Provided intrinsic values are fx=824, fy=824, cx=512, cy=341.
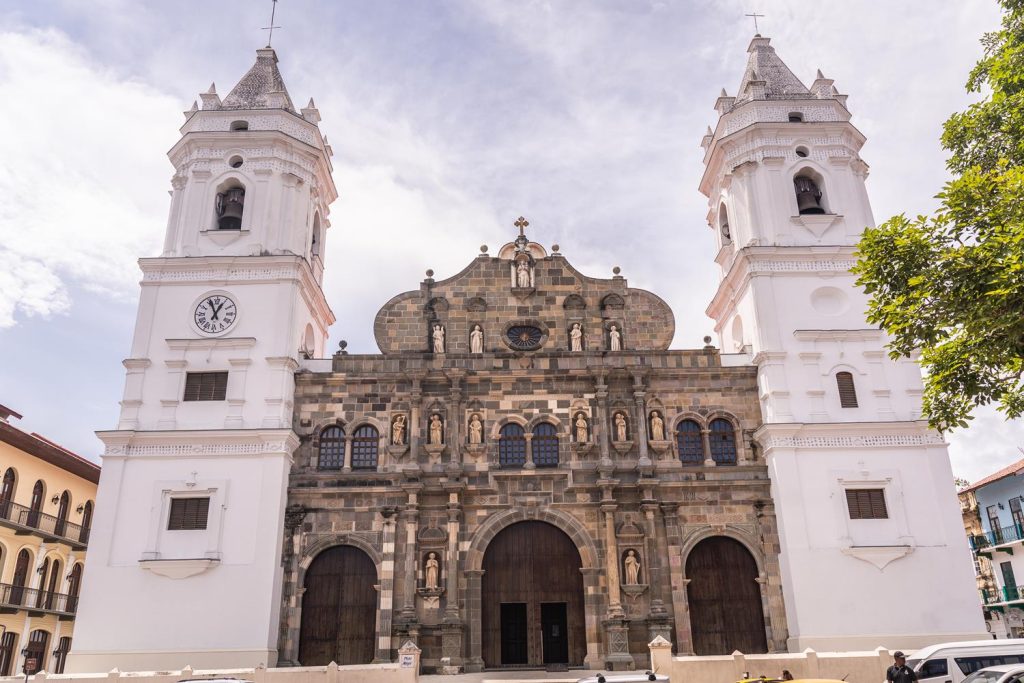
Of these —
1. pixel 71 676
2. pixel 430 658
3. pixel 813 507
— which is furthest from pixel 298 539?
pixel 813 507

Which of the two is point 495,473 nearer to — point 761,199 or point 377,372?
point 377,372

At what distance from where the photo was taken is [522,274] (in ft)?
93.9

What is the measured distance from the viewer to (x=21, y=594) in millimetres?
30797

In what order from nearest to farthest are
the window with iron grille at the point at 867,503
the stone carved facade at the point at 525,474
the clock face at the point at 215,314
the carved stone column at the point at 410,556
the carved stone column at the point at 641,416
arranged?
the carved stone column at the point at 410,556 → the stone carved facade at the point at 525,474 → the window with iron grille at the point at 867,503 → the carved stone column at the point at 641,416 → the clock face at the point at 215,314

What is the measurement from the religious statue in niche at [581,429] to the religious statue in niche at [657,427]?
2.08m

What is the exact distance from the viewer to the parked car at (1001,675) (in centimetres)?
1174

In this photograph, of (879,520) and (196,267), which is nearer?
(879,520)

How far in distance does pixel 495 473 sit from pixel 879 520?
Result: 11600mm

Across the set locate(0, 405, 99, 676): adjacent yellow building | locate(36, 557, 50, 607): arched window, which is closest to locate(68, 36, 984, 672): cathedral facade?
locate(0, 405, 99, 676): adjacent yellow building

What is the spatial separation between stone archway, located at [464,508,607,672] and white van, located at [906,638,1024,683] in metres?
10.0

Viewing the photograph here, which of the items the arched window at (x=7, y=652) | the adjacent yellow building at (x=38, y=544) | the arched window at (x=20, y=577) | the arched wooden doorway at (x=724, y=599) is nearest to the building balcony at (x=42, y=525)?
the adjacent yellow building at (x=38, y=544)

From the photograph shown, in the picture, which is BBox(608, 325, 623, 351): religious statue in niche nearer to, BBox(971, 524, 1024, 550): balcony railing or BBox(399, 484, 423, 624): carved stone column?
BBox(399, 484, 423, 624): carved stone column

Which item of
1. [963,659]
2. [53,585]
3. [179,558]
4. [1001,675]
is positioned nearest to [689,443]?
[963,659]

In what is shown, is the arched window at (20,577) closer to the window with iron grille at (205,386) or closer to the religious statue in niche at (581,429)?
the window with iron grille at (205,386)
